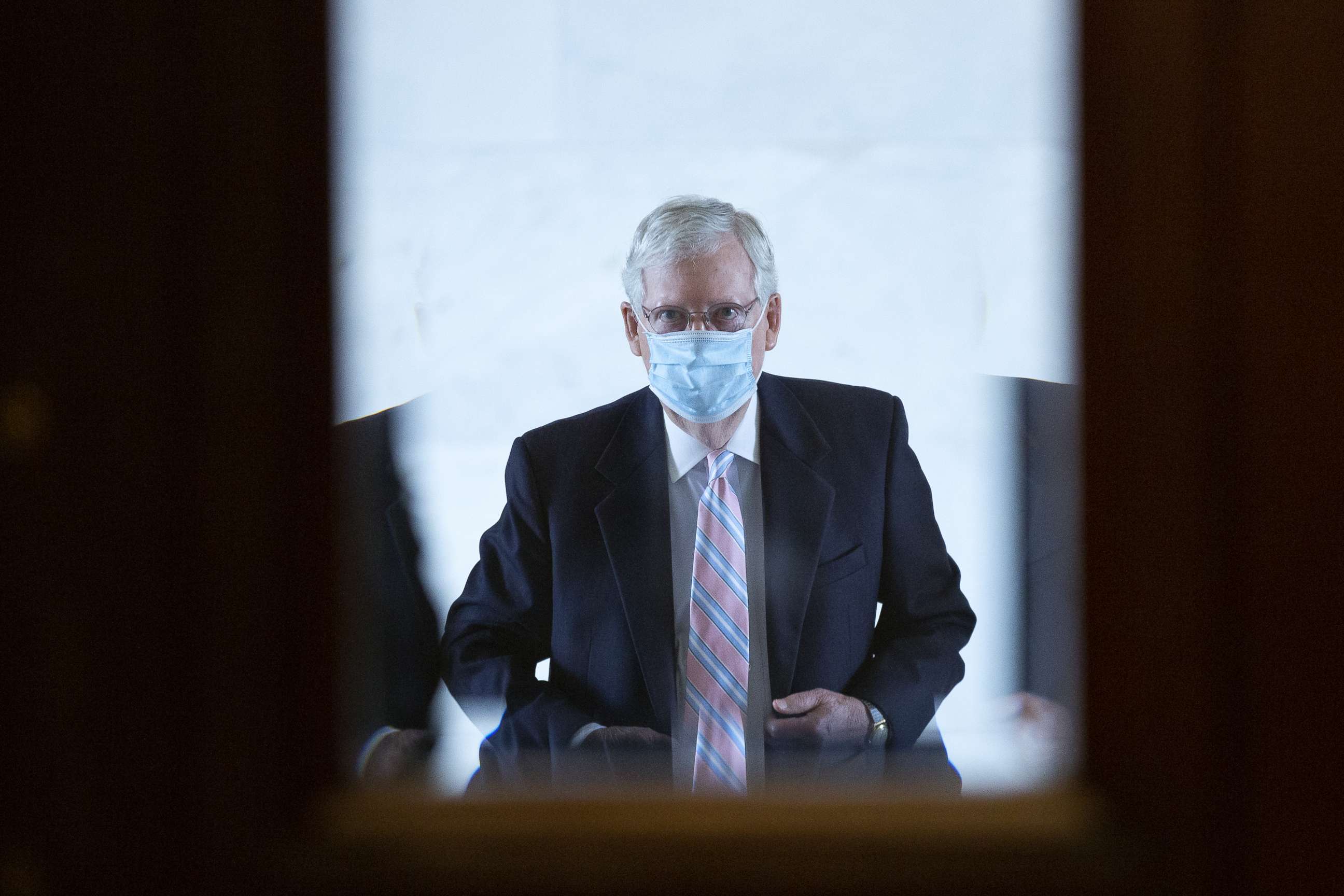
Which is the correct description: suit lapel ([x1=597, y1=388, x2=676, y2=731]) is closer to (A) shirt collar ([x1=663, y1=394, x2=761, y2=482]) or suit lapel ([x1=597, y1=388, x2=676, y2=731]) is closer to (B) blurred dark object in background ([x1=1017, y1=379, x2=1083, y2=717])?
(A) shirt collar ([x1=663, y1=394, x2=761, y2=482])

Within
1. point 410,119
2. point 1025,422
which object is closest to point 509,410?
point 410,119

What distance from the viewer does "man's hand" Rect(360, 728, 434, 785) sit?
0.80 meters

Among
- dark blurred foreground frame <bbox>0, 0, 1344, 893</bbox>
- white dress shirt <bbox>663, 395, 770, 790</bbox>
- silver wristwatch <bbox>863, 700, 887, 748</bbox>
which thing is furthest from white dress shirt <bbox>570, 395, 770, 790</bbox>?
dark blurred foreground frame <bbox>0, 0, 1344, 893</bbox>

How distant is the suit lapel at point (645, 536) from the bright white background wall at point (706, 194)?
0.06 m

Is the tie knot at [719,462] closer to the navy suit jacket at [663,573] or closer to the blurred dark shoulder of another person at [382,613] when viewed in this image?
the navy suit jacket at [663,573]

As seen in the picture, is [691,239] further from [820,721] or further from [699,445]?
[820,721]

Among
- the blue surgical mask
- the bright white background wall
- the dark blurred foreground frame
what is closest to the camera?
the dark blurred foreground frame

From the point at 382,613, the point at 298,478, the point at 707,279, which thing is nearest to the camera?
the point at 298,478

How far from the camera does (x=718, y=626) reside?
1.03 meters

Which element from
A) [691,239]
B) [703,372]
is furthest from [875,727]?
[691,239]

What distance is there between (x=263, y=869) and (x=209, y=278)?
0.47m

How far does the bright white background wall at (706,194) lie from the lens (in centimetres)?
92

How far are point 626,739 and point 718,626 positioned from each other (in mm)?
155

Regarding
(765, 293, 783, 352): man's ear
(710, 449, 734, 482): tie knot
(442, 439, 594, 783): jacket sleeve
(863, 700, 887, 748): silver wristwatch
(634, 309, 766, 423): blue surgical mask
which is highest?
(765, 293, 783, 352): man's ear
